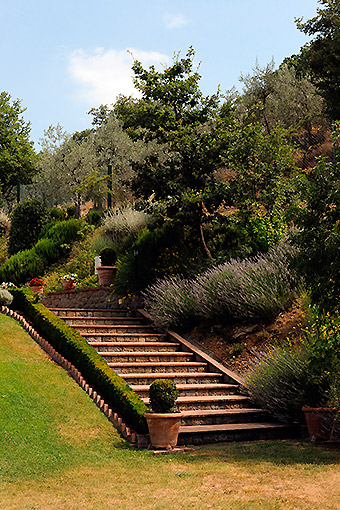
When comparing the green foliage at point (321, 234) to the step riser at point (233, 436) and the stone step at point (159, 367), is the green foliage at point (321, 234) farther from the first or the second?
the stone step at point (159, 367)

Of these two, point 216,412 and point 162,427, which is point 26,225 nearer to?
point 216,412

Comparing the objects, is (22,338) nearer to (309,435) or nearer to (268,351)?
(268,351)

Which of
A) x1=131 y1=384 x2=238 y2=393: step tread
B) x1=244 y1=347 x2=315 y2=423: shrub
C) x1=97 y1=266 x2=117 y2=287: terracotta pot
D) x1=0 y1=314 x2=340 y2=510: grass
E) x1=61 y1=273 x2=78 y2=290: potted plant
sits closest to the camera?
x1=0 y1=314 x2=340 y2=510: grass

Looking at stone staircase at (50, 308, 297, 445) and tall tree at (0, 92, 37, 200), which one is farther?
tall tree at (0, 92, 37, 200)

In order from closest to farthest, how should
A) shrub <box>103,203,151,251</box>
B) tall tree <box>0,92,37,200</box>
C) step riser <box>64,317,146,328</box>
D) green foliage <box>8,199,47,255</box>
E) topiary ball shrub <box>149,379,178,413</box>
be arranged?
topiary ball shrub <box>149,379,178,413</box>, step riser <box>64,317,146,328</box>, shrub <box>103,203,151,251</box>, green foliage <box>8,199,47,255</box>, tall tree <box>0,92,37,200</box>

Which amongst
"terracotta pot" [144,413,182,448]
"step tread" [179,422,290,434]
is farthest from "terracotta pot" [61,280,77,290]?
"terracotta pot" [144,413,182,448]

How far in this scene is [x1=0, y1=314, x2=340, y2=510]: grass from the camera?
5.15 m

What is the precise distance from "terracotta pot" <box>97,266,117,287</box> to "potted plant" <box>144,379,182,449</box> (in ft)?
23.8

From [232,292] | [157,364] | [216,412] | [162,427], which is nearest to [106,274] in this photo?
[232,292]

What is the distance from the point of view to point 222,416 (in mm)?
8477

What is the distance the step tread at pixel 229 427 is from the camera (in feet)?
25.3

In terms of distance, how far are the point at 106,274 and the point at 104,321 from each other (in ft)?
7.64

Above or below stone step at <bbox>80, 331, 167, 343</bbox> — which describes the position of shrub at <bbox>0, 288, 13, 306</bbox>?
above

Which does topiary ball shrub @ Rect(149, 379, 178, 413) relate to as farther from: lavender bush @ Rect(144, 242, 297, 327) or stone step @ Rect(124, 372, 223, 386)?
lavender bush @ Rect(144, 242, 297, 327)
